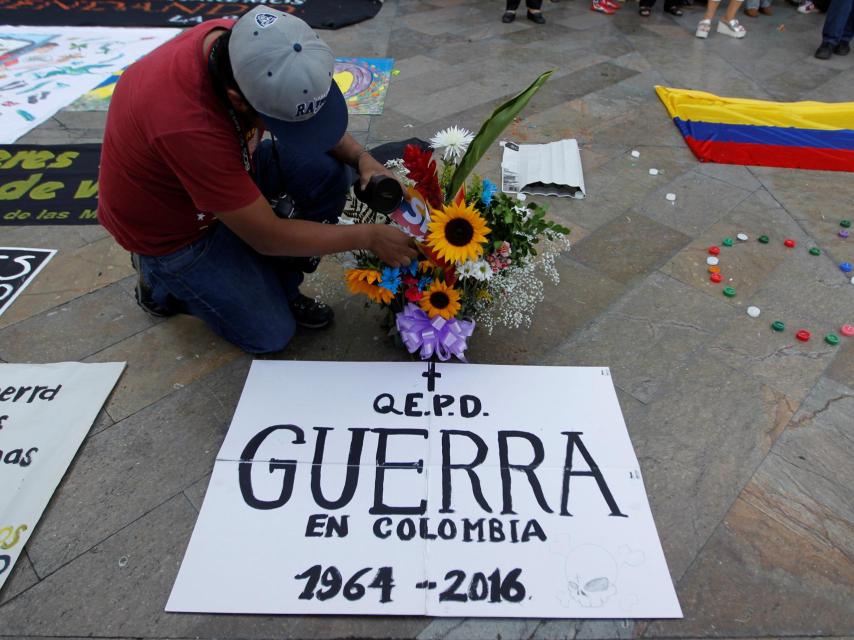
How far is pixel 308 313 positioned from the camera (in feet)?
8.40

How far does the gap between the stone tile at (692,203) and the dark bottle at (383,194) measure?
1.95 meters

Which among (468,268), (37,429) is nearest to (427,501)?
(468,268)

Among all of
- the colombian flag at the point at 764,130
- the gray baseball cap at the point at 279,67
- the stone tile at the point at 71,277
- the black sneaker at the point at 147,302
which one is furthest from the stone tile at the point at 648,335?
the stone tile at the point at 71,277

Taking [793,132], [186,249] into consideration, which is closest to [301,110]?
[186,249]

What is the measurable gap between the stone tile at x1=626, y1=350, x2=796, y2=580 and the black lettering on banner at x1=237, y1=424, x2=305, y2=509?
4.04 feet

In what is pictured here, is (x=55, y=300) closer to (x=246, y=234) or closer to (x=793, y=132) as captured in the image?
(x=246, y=234)

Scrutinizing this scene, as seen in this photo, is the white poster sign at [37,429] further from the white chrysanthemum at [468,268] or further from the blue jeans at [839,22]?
the blue jeans at [839,22]

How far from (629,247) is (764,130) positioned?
200 cm

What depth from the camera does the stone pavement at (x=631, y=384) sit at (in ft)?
5.49

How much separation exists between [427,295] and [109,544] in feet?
4.31

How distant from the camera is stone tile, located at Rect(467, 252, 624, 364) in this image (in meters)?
2.47

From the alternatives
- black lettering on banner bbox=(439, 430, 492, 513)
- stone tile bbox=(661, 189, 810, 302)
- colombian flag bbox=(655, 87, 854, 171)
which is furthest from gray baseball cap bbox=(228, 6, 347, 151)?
colombian flag bbox=(655, 87, 854, 171)

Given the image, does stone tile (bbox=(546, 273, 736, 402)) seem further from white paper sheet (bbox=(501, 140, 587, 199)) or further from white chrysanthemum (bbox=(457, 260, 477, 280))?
white paper sheet (bbox=(501, 140, 587, 199))

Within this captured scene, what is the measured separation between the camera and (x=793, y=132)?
415 cm
